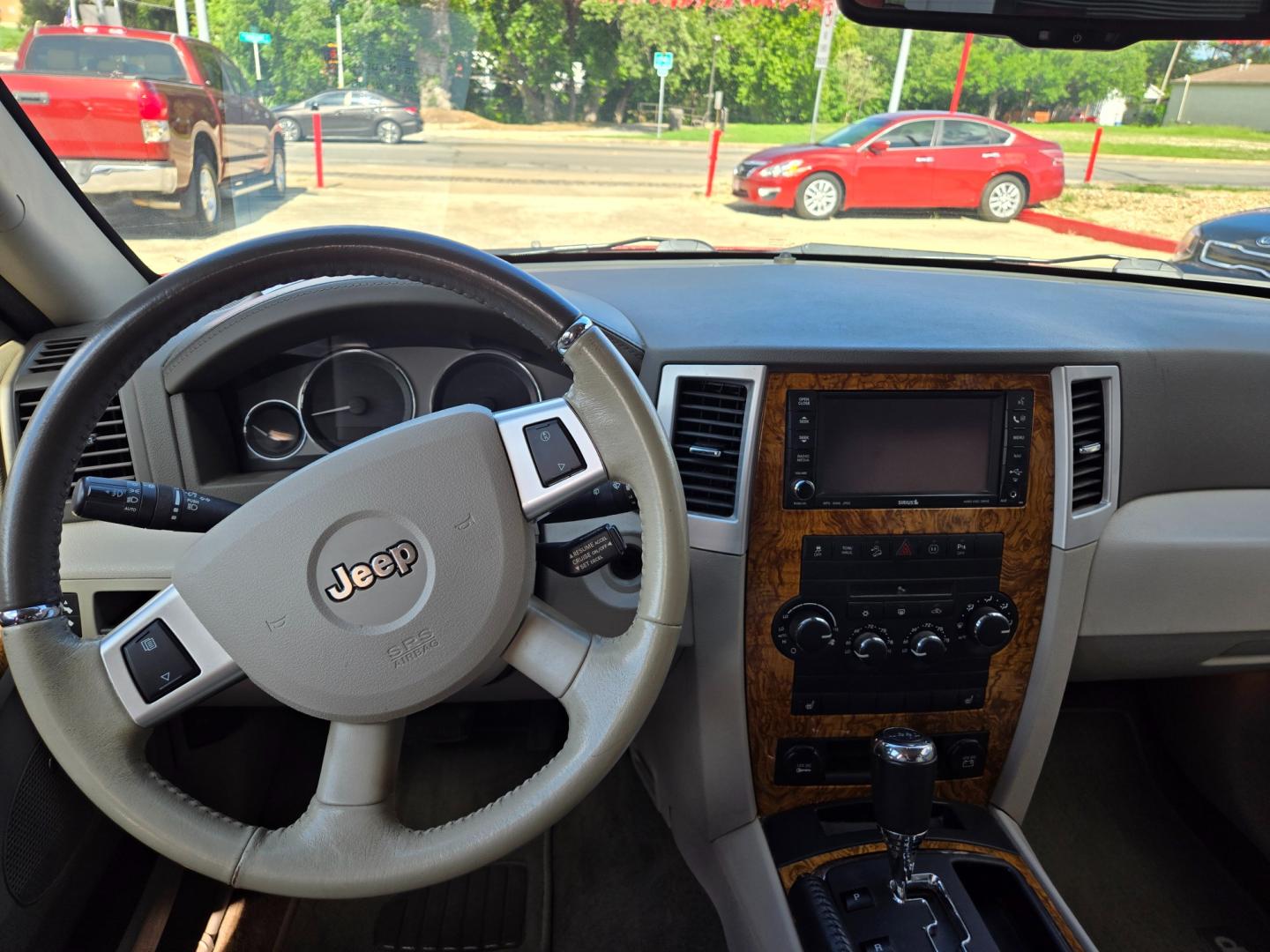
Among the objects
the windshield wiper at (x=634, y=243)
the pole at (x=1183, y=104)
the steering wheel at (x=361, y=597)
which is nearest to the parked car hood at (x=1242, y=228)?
the pole at (x=1183, y=104)

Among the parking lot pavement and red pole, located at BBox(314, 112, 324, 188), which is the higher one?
red pole, located at BBox(314, 112, 324, 188)

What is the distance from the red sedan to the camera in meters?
2.20

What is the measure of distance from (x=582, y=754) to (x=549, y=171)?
4.50 feet

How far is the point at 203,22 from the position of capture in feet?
5.75

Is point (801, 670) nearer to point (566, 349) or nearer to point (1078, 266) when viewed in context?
point (566, 349)

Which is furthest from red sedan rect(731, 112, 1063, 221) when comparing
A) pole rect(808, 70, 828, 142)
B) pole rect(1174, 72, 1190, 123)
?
pole rect(1174, 72, 1190, 123)

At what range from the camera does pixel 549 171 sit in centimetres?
215

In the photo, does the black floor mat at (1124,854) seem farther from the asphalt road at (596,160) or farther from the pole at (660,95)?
the pole at (660,95)

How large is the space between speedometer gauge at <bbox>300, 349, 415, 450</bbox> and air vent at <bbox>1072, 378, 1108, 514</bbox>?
1.29 meters

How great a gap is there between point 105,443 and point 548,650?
1.00 metres

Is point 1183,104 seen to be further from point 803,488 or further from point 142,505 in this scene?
point 142,505

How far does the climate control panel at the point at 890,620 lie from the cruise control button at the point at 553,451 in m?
0.73

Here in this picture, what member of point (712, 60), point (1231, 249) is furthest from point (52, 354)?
point (1231, 249)

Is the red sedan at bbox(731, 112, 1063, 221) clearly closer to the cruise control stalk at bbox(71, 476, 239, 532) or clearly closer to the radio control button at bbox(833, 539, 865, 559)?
the radio control button at bbox(833, 539, 865, 559)
